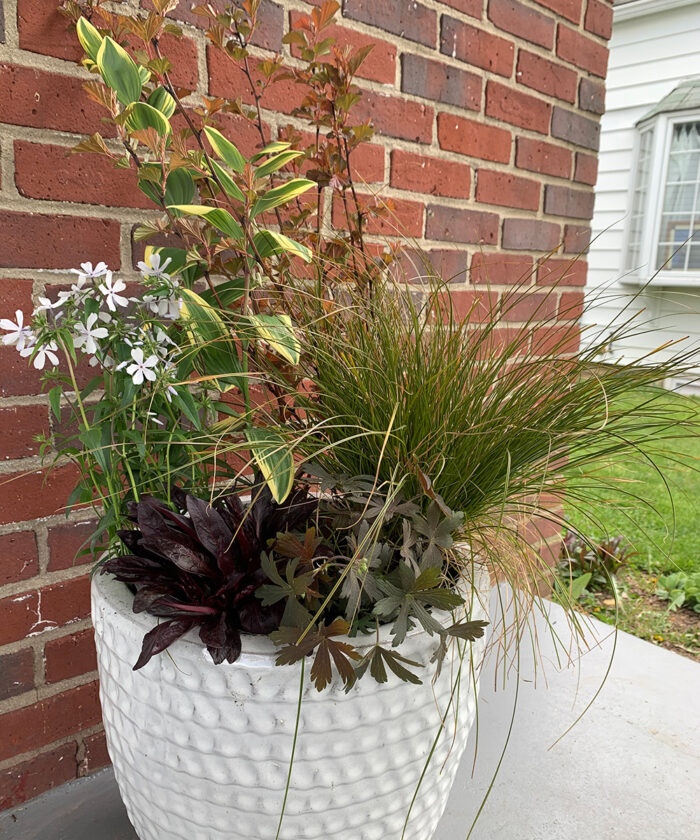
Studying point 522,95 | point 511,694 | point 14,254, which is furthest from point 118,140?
point 511,694

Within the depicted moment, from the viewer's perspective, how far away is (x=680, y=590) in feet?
7.76

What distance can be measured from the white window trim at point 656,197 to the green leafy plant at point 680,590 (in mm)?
3846

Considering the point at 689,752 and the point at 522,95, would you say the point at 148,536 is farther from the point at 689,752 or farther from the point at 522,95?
the point at 522,95

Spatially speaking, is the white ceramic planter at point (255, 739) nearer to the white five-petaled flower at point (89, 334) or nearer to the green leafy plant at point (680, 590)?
the white five-petaled flower at point (89, 334)

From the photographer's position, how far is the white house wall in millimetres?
5809

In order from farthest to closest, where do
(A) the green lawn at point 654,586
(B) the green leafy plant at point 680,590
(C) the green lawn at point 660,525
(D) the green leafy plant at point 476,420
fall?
(C) the green lawn at point 660,525 → (B) the green leafy plant at point 680,590 → (A) the green lawn at point 654,586 → (D) the green leafy plant at point 476,420

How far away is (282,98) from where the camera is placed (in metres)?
1.20

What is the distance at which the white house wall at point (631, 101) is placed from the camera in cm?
581

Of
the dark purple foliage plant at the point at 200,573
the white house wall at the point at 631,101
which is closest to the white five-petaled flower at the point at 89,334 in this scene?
the dark purple foliage plant at the point at 200,573

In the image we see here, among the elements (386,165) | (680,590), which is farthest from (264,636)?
(680,590)

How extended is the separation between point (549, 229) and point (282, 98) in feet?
3.06

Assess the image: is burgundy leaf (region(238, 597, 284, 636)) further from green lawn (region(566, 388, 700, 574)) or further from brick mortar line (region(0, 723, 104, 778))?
green lawn (region(566, 388, 700, 574))

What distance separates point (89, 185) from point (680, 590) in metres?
2.30

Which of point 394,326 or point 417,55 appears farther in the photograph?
point 417,55
